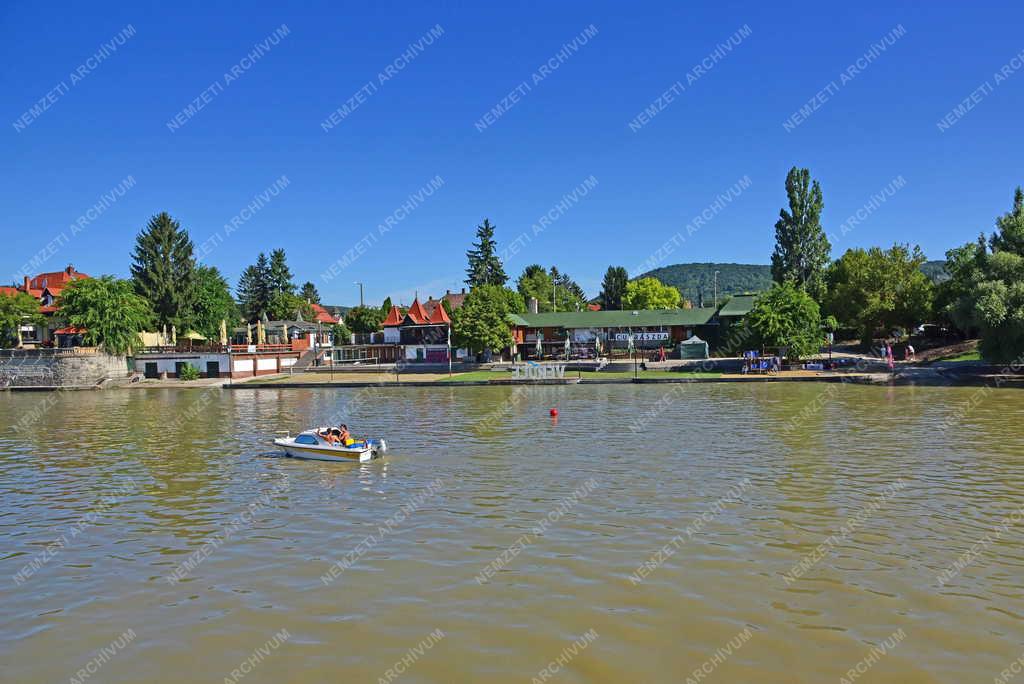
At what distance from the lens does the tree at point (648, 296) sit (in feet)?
420

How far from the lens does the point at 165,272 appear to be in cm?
8850

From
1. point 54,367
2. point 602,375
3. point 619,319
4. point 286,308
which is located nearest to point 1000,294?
point 602,375

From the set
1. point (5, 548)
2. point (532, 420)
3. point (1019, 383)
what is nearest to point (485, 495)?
point (5, 548)

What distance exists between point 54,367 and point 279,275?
195 ft

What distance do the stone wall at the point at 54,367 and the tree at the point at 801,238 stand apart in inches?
3338

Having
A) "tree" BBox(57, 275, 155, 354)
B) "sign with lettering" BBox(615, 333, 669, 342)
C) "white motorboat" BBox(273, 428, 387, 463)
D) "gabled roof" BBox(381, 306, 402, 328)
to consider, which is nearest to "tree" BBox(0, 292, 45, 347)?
"tree" BBox(57, 275, 155, 354)

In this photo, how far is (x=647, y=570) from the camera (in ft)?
49.8

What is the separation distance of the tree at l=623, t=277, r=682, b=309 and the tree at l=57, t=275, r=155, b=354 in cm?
8435

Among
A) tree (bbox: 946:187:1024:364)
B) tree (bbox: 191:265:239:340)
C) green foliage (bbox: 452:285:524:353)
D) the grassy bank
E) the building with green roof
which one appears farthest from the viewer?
tree (bbox: 191:265:239:340)

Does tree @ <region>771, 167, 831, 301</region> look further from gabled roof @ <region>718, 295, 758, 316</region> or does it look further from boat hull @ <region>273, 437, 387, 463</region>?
boat hull @ <region>273, 437, 387, 463</region>

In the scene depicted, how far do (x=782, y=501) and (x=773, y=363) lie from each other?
44887mm

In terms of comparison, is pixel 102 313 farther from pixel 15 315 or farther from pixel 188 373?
pixel 15 315

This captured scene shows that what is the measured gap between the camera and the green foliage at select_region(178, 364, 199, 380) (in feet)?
249

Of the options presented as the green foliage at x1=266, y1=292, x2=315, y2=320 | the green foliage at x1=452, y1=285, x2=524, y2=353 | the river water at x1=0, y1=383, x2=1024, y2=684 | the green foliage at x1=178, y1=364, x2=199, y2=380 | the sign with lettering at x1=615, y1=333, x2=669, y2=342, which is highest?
the green foliage at x1=266, y1=292, x2=315, y2=320
